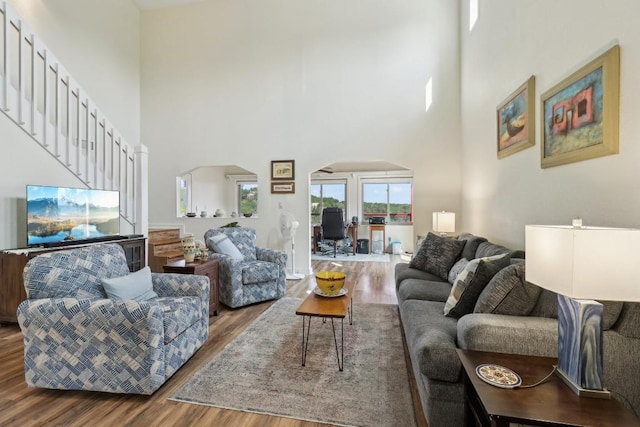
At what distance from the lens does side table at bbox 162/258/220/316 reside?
337 cm

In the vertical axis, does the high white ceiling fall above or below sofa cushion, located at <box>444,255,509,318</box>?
above

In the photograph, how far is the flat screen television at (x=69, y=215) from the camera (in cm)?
352

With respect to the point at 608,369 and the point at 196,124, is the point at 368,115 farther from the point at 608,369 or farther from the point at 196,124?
the point at 608,369

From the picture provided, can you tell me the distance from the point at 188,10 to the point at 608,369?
7.60 meters

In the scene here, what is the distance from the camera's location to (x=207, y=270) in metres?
3.54

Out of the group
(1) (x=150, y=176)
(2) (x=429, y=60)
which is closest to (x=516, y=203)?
(2) (x=429, y=60)

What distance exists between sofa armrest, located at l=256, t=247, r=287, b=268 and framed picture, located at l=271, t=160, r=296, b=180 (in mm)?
1708

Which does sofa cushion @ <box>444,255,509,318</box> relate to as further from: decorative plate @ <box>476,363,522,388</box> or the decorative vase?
the decorative vase

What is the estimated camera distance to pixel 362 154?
5480mm

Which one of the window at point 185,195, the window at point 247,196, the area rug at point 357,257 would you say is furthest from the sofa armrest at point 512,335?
the window at point 247,196

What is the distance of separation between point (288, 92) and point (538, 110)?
4.12 meters

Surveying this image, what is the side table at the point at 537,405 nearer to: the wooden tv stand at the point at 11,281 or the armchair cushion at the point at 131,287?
the armchair cushion at the point at 131,287

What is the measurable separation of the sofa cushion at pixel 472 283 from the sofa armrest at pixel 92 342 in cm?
196

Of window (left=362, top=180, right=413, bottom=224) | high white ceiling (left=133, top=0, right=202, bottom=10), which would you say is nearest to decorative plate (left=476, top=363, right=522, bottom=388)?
high white ceiling (left=133, top=0, right=202, bottom=10)
